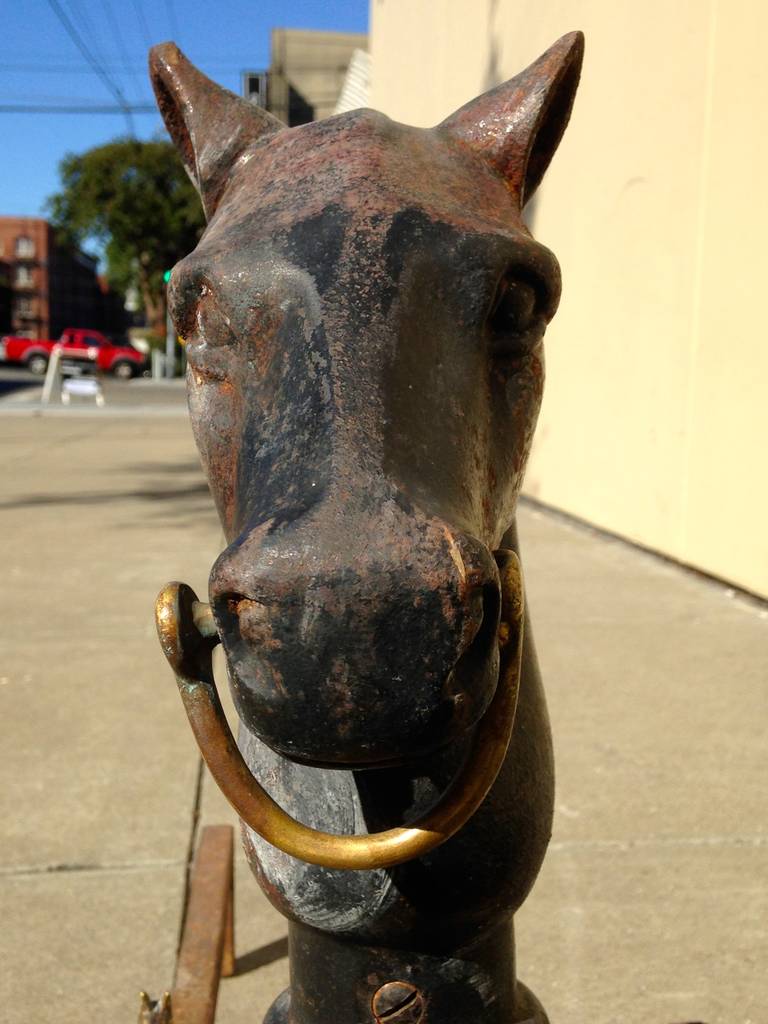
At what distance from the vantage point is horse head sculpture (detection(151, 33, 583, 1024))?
88cm

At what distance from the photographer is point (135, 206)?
40.2 metres

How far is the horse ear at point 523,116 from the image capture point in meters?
1.31

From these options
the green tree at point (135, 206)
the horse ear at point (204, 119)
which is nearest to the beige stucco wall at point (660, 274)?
the horse ear at point (204, 119)

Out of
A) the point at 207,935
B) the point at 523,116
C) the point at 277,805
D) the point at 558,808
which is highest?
the point at 523,116

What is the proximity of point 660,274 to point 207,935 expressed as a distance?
16.5 ft

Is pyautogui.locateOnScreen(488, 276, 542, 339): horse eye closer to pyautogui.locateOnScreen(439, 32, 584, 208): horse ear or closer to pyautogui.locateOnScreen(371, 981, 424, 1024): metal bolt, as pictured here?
pyautogui.locateOnScreen(439, 32, 584, 208): horse ear

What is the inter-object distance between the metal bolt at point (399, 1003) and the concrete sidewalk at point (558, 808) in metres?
1.04

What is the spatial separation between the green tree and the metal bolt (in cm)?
3959

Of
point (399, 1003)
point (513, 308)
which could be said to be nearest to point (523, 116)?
point (513, 308)

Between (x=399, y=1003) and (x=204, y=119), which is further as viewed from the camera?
(x=204, y=119)

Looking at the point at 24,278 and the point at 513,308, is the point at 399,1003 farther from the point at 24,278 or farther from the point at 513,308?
the point at 24,278

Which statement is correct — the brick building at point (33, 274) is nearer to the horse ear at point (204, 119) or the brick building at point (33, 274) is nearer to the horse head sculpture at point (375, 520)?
the horse ear at point (204, 119)

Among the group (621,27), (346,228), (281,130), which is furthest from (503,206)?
(621,27)

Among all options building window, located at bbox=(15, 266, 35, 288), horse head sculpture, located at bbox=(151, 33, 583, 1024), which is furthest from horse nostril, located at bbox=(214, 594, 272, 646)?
building window, located at bbox=(15, 266, 35, 288)
